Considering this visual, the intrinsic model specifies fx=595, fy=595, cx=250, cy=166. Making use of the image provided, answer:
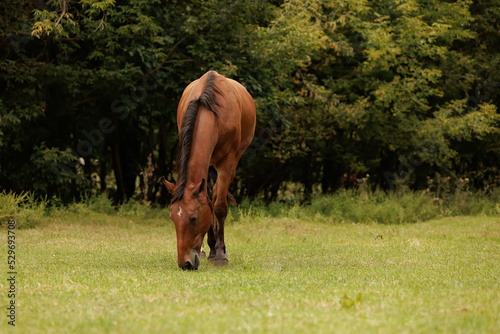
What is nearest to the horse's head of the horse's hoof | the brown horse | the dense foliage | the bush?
the brown horse

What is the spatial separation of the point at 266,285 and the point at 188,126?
8.01 ft

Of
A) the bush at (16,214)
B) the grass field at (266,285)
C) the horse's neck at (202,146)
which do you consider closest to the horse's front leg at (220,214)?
the grass field at (266,285)

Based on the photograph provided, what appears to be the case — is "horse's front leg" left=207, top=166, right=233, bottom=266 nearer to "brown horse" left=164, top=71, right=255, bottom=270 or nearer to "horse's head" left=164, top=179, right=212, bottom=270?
"brown horse" left=164, top=71, right=255, bottom=270

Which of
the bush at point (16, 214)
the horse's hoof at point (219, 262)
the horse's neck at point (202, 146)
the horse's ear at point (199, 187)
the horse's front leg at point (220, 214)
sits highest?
the horse's neck at point (202, 146)

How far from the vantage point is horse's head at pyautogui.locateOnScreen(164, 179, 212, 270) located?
7.13m

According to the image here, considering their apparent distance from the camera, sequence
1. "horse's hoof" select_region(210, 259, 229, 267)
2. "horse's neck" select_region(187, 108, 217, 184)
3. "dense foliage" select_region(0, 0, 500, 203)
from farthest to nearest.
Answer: "dense foliage" select_region(0, 0, 500, 203), "horse's hoof" select_region(210, 259, 229, 267), "horse's neck" select_region(187, 108, 217, 184)

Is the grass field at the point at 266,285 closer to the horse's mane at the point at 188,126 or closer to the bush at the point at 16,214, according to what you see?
the bush at the point at 16,214

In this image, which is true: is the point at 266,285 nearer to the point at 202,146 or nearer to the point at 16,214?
the point at 202,146

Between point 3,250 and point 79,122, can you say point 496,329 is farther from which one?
point 79,122

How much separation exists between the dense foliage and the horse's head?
7339 mm

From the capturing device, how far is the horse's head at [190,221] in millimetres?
7133

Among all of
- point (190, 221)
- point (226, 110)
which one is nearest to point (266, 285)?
point (190, 221)

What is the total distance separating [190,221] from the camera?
7.17 metres

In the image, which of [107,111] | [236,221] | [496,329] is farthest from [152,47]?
[496,329]
